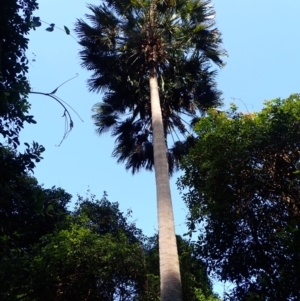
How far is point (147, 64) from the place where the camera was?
1229 centimetres

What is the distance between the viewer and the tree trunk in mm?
6832

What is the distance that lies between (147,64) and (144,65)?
220mm

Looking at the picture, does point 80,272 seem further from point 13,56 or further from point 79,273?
point 13,56

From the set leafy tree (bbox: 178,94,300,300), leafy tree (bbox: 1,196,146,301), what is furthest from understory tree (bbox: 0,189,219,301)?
leafy tree (bbox: 178,94,300,300)

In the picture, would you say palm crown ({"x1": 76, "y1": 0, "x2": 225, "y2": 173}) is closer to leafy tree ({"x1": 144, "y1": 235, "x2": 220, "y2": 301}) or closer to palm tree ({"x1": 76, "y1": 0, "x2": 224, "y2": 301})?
palm tree ({"x1": 76, "y1": 0, "x2": 224, "y2": 301})

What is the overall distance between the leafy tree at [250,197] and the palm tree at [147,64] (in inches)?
87.6

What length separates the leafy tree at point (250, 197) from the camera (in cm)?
982

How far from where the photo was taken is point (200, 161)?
11312mm

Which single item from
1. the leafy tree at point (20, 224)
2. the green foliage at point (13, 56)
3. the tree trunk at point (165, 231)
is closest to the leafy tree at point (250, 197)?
the tree trunk at point (165, 231)

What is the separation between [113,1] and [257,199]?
734 centimetres

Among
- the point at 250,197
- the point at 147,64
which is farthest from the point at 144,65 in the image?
the point at 250,197

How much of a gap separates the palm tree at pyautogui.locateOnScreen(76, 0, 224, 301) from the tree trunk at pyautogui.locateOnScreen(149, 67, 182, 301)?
9.89 ft

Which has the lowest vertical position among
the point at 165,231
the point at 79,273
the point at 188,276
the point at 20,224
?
the point at 165,231

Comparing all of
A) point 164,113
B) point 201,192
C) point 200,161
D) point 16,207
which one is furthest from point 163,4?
point 16,207
